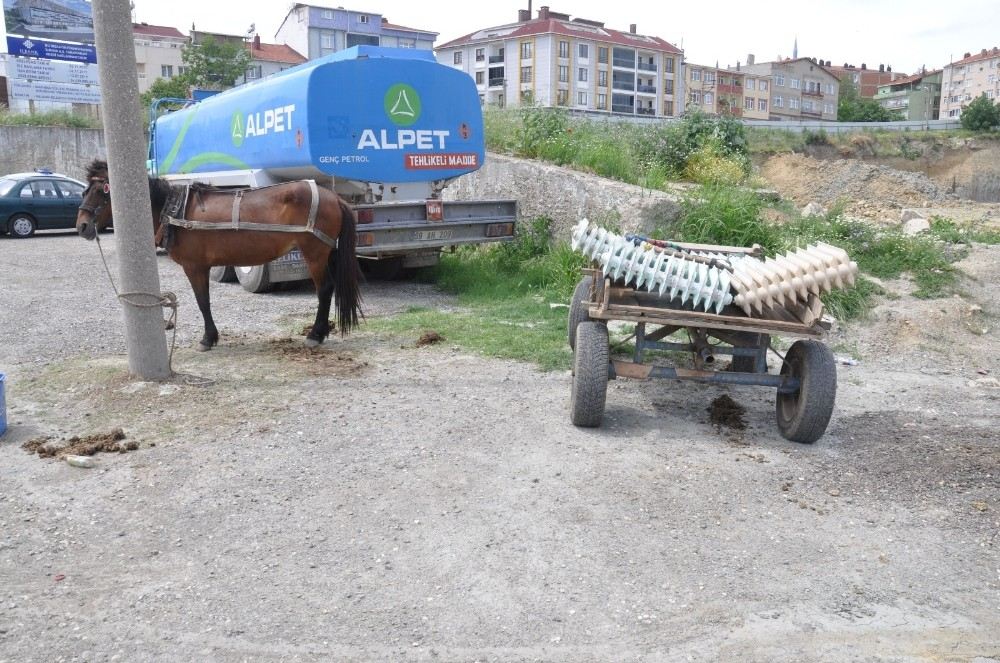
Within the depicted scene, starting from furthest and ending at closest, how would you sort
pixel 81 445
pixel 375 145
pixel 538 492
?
1. pixel 375 145
2. pixel 81 445
3. pixel 538 492

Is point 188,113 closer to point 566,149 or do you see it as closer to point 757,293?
point 566,149

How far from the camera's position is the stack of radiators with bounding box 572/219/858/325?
5.01m

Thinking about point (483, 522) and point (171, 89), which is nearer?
point (483, 522)

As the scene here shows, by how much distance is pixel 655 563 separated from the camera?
3742mm

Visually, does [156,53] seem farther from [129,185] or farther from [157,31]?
[129,185]

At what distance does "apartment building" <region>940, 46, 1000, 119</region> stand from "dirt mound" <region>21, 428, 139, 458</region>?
111336mm

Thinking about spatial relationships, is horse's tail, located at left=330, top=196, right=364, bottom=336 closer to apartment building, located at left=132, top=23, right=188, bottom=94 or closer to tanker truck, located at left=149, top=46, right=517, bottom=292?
tanker truck, located at left=149, top=46, right=517, bottom=292

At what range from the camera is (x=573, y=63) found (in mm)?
73062

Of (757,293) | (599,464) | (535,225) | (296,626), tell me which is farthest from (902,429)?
(535,225)

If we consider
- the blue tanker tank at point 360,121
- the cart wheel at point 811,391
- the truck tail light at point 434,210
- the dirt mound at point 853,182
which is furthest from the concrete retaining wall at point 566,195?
the dirt mound at point 853,182

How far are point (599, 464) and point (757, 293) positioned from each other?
1445mm

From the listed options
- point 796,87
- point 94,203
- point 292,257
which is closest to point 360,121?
point 292,257

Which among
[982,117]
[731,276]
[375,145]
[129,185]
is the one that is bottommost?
[731,276]

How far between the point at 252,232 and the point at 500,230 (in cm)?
414
